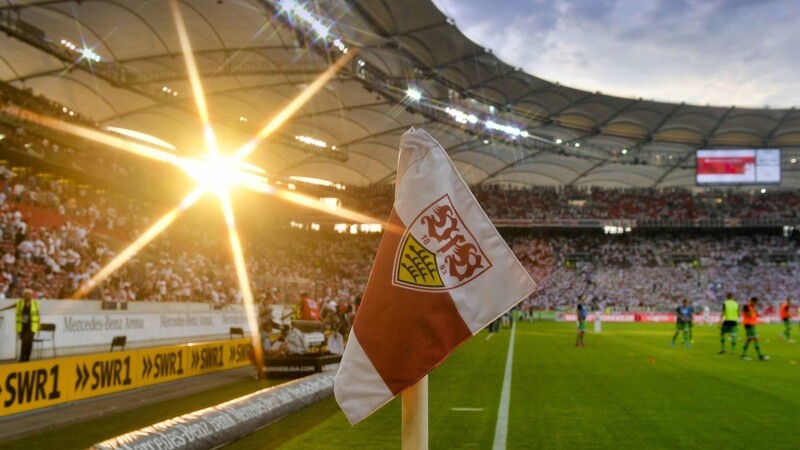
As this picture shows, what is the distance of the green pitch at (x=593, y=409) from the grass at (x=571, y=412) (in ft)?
0.05

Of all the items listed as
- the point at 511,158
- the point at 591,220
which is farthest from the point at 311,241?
the point at 591,220

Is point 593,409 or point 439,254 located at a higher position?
point 439,254

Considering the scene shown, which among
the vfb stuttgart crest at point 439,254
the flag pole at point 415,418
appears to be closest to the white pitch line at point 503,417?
the flag pole at point 415,418

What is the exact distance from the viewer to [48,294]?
73.5 feet

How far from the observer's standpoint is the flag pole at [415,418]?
283cm

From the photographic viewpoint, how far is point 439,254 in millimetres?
2885

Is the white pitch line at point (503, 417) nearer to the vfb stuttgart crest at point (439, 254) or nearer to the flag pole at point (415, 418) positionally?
the flag pole at point (415, 418)

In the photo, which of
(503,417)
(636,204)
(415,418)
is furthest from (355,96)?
(415,418)

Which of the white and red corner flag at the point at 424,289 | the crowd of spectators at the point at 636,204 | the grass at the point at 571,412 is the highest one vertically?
the crowd of spectators at the point at 636,204

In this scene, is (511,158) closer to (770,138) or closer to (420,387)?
(770,138)

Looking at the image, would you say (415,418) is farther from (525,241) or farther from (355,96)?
(525,241)

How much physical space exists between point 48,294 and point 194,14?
51.9ft

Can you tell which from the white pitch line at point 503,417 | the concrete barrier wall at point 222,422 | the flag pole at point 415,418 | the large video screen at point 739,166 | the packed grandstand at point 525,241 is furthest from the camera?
the large video screen at point 739,166

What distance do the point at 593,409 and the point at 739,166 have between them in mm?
54522
